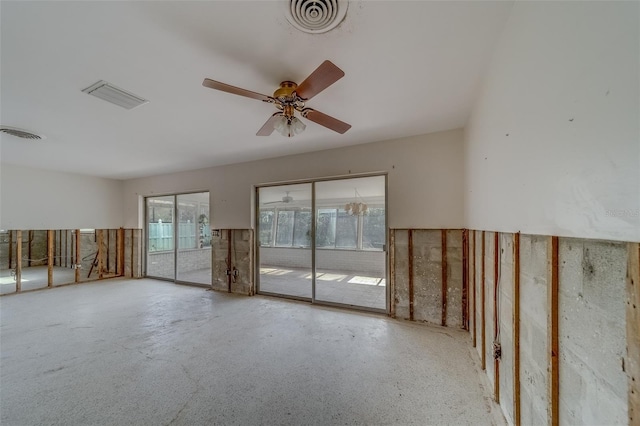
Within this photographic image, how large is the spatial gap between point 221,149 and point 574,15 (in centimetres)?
429

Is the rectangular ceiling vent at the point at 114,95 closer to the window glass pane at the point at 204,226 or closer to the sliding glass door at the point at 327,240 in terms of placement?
the sliding glass door at the point at 327,240

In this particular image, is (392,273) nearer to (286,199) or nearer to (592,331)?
(592,331)

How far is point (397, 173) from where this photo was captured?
3.75m

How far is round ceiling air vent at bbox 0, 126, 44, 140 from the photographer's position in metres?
3.13

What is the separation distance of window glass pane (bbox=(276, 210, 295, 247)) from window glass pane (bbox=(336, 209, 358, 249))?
135 centimetres

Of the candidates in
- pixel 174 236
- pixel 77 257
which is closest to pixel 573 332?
pixel 174 236

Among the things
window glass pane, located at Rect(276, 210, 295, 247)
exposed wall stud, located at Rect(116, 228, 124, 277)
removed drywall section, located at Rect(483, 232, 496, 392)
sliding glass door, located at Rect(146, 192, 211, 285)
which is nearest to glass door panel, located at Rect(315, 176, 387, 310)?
window glass pane, located at Rect(276, 210, 295, 247)

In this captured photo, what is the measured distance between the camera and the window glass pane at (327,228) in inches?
214

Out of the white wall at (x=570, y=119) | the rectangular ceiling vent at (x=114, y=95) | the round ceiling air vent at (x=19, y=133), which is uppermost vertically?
the rectangular ceiling vent at (x=114, y=95)

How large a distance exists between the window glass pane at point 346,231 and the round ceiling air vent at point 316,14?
4.37 metres

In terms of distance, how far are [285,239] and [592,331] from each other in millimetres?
6499

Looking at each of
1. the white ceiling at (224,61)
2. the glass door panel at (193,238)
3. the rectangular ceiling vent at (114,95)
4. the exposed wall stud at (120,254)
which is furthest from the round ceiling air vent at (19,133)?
the exposed wall stud at (120,254)

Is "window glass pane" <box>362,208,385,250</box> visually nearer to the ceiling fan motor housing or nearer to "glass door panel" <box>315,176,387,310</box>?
"glass door panel" <box>315,176,387,310</box>

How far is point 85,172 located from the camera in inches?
236
